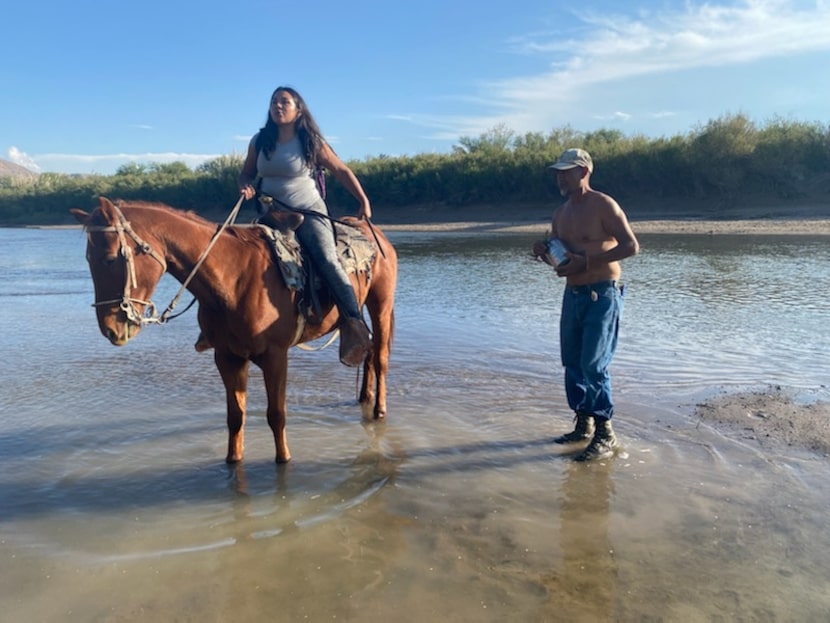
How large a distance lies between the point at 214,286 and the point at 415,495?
187 centimetres

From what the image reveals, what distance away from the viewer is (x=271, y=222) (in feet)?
15.3

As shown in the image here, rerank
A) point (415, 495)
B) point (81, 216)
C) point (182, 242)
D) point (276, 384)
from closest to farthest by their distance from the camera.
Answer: point (81, 216)
point (182, 242)
point (415, 495)
point (276, 384)

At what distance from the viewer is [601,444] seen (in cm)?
464

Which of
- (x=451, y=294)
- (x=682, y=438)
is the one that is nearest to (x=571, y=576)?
(x=682, y=438)

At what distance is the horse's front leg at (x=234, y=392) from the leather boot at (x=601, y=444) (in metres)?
2.48

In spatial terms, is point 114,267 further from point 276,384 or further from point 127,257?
point 276,384

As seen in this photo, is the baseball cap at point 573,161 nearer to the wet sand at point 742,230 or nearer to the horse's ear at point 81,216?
the wet sand at point 742,230

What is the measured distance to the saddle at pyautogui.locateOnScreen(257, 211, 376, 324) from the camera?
14.2ft

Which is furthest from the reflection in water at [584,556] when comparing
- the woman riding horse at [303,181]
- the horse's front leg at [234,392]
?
the horse's front leg at [234,392]

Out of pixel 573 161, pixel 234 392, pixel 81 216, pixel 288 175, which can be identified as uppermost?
pixel 573 161

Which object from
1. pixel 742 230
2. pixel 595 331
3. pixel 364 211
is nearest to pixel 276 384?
pixel 364 211

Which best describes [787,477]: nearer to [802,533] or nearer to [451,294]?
[802,533]

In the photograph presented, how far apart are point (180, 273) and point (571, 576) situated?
279cm

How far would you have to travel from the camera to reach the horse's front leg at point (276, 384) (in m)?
4.25
